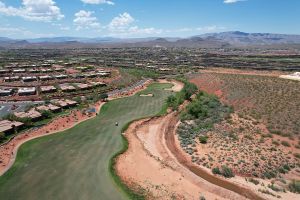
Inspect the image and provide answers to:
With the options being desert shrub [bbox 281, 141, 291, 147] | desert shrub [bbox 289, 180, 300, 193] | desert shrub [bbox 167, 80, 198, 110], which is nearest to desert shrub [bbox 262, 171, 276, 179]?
desert shrub [bbox 289, 180, 300, 193]

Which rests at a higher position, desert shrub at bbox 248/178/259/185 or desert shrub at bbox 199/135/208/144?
desert shrub at bbox 199/135/208/144

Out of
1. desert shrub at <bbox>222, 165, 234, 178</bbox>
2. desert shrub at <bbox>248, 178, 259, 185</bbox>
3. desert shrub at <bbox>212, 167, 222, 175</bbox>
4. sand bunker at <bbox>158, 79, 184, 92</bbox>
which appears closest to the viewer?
desert shrub at <bbox>248, 178, 259, 185</bbox>

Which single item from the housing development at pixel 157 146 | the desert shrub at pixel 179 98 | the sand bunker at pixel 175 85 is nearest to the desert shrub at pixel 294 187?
the housing development at pixel 157 146

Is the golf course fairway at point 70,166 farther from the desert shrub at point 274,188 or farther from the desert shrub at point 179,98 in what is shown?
the desert shrub at point 274,188

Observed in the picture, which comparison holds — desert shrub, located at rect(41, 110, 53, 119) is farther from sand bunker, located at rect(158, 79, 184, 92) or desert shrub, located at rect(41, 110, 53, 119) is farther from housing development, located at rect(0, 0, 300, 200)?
sand bunker, located at rect(158, 79, 184, 92)

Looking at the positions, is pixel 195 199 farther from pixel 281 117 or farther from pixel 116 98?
pixel 116 98

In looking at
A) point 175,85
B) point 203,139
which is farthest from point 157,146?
point 175,85

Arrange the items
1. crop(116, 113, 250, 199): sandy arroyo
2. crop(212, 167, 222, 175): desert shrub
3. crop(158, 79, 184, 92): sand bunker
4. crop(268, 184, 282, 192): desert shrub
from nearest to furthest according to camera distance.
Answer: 1. crop(116, 113, 250, 199): sandy arroyo
2. crop(268, 184, 282, 192): desert shrub
3. crop(212, 167, 222, 175): desert shrub
4. crop(158, 79, 184, 92): sand bunker
